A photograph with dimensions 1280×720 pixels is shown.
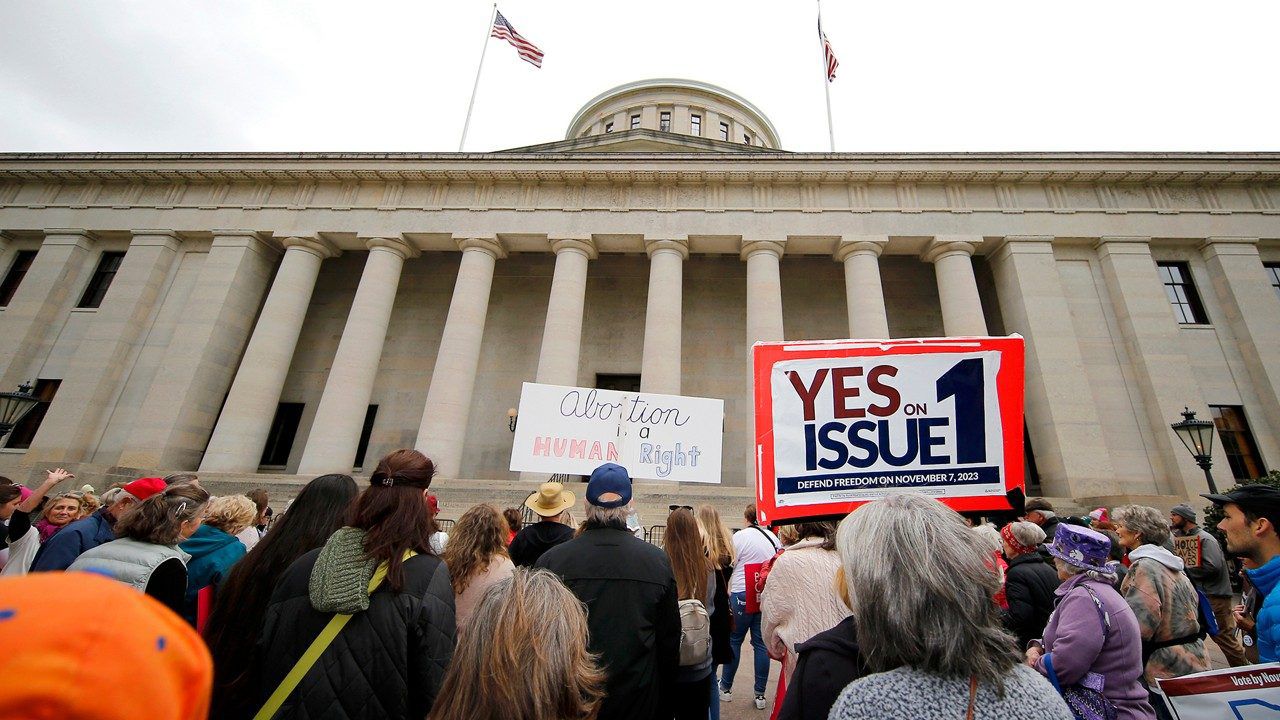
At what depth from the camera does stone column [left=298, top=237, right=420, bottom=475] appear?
1731 centimetres

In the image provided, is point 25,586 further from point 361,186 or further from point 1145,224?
point 1145,224

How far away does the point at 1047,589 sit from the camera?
4.45 metres

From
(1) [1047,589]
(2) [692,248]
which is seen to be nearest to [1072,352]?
(2) [692,248]

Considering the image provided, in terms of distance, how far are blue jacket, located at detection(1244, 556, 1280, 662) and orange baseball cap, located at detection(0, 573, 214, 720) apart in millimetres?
5034

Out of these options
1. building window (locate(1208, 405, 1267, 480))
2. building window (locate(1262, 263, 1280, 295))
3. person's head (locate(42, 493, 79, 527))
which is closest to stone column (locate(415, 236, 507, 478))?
person's head (locate(42, 493, 79, 527))

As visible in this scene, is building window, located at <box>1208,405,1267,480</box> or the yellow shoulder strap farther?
building window, located at <box>1208,405,1267,480</box>

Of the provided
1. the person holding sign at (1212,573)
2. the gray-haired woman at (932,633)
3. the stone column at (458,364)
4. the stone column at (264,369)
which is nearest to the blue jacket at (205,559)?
the gray-haired woman at (932,633)

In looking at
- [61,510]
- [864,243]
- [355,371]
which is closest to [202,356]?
[355,371]

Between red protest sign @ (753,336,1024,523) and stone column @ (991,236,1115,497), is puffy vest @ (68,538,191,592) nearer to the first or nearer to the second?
red protest sign @ (753,336,1024,523)

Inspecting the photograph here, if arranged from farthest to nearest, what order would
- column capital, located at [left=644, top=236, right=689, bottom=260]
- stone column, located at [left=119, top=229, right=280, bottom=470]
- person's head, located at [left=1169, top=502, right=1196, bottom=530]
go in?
column capital, located at [left=644, top=236, right=689, bottom=260], stone column, located at [left=119, top=229, right=280, bottom=470], person's head, located at [left=1169, top=502, right=1196, bottom=530]

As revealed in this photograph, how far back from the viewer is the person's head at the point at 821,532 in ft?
12.0

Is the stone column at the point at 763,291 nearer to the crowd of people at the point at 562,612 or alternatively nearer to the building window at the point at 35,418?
the crowd of people at the point at 562,612

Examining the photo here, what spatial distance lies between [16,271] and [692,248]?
2807cm

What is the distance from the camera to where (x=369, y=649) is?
2.48m
